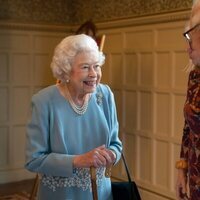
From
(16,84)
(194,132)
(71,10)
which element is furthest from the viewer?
(71,10)

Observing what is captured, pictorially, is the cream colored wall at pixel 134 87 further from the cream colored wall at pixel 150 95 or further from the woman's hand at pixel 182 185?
the woman's hand at pixel 182 185

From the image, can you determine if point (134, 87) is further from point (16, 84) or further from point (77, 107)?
point (77, 107)

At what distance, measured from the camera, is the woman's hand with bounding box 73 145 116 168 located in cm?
175

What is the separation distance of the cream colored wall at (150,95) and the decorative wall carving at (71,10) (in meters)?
0.16

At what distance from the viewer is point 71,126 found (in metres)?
1.93

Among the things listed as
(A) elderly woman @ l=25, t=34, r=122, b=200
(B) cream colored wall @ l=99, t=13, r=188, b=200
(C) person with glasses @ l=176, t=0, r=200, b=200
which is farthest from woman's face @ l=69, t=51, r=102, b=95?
(B) cream colored wall @ l=99, t=13, r=188, b=200

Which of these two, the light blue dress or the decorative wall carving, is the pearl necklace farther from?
the decorative wall carving

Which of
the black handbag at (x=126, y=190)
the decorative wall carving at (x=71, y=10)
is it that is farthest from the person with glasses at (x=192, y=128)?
the decorative wall carving at (x=71, y=10)

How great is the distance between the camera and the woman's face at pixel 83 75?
1948 mm

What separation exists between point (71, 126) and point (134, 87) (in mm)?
2314

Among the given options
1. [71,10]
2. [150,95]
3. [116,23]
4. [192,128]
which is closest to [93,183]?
[192,128]

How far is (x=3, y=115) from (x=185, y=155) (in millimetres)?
3373

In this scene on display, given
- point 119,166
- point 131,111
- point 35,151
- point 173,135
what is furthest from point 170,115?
point 35,151

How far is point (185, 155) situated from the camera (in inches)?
65.6
